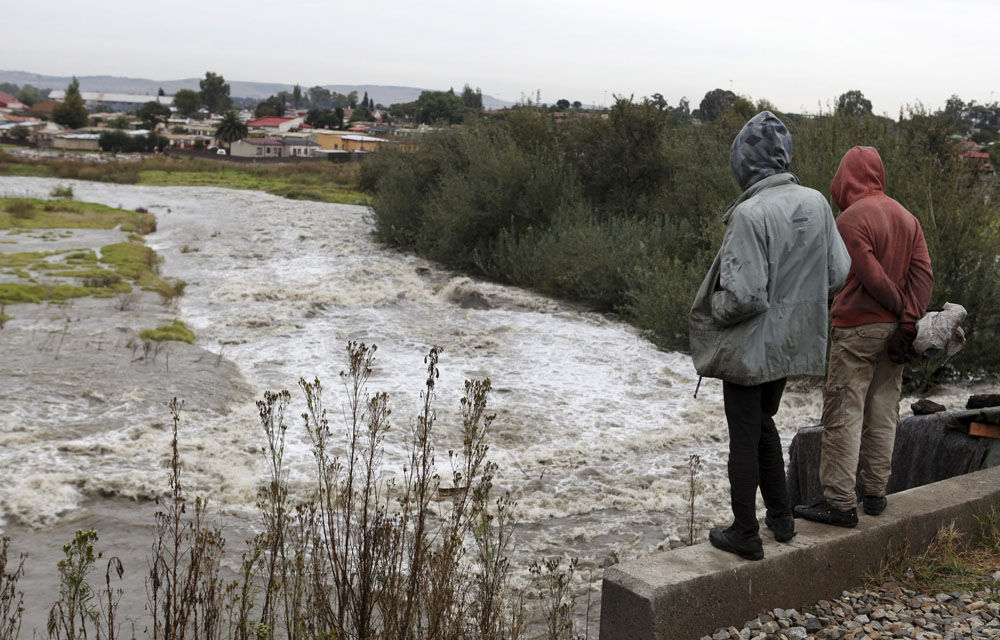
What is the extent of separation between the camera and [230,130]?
96750 mm

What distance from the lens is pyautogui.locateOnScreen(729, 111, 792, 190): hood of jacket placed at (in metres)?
4.16

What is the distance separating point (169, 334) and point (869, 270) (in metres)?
10.9

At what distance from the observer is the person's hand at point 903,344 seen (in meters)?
4.73

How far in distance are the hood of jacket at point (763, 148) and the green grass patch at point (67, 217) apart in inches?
1090

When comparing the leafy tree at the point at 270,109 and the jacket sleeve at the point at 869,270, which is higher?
the leafy tree at the point at 270,109

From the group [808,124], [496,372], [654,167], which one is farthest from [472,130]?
[496,372]

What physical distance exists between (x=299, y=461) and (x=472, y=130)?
59.7 feet

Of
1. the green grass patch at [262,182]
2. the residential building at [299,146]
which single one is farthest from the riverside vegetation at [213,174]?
the residential building at [299,146]

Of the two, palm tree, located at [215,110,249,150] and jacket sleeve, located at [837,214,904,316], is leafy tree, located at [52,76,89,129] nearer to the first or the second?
palm tree, located at [215,110,249,150]

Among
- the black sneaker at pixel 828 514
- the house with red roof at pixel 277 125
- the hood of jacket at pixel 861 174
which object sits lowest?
the black sneaker at pixel 828 514

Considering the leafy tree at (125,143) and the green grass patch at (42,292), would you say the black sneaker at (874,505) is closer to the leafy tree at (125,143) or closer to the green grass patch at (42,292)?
the green grass patch at (42,292)

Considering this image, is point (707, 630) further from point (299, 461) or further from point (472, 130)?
point (472, 130)

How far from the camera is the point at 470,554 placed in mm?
6859

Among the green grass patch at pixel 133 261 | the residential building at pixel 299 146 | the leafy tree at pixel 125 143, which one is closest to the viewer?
the green grass patch at pixel 133 261
